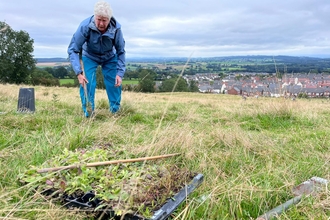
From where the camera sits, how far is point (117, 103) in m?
5.13

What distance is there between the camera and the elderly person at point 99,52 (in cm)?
435

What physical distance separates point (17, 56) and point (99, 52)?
37812mm

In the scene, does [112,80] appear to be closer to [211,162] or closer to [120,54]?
[120,54]

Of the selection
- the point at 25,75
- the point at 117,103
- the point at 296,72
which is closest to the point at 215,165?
the point at 117,103

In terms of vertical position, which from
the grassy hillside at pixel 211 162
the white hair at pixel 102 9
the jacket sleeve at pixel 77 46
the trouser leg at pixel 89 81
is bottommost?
the grassy hillside at pixel 211 162

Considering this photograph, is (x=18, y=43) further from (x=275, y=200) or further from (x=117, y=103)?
(x=275, y=200)

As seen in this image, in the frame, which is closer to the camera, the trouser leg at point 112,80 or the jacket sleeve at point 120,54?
the jacket sleeve at point 120,54

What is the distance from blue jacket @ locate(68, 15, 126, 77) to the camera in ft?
14.6

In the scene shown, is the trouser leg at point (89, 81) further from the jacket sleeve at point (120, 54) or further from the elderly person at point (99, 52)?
the jacket sleeve at point (120, 54)

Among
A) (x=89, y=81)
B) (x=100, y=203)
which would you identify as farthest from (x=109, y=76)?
(x=100, y=203)

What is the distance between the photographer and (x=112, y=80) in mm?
5152

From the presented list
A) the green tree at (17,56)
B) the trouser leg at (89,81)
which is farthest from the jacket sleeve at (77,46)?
the green tree at (17,56)

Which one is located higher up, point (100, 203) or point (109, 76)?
point (109, 76)

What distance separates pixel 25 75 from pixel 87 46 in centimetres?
3741
